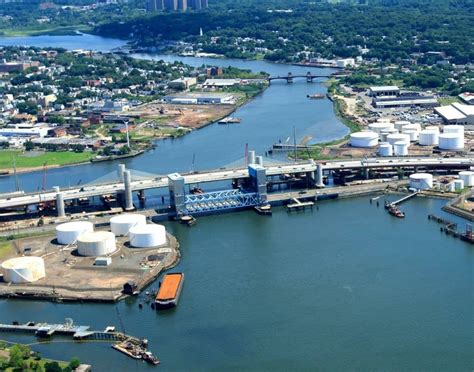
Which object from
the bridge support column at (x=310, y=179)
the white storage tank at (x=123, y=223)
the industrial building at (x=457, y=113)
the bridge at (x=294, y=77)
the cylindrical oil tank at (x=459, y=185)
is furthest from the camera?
the bridge at (x=294, y=77)

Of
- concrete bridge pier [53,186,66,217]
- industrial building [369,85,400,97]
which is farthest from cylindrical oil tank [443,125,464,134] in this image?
concrete bridge pier [53,186,66,217]

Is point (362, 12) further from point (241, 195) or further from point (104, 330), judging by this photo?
point (104, 330)

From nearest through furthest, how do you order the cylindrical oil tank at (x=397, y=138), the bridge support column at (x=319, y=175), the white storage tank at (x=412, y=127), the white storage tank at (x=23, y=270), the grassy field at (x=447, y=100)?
1. the white storage tank at (x=23, y=270)
2. the bridge support column at (x=319, y=175)
3. the cylindrical oil tank at (x=397, y=138)
4. the white storage tank at (x=412, y=127)
5. the grassy field at (x=447, y=100)

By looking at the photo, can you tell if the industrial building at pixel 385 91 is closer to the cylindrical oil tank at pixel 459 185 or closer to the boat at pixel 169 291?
the cylindrical oil tank at pixel 459 185

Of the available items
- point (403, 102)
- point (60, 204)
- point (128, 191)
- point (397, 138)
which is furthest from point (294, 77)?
point (60, 204)

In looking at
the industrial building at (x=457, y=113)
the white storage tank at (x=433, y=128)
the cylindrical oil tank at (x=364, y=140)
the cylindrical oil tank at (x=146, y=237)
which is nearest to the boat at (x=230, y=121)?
the cylindrical oil tank at (x=364, y=140)

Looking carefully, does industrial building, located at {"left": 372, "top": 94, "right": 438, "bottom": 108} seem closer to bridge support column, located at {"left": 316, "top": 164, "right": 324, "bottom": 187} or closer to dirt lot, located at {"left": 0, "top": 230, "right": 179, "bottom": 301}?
bridge support column, located at {"left": 316, "top": 164, "right": 324, "bottom": 187}

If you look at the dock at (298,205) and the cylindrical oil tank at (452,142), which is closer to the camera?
the dock at (298,205)
